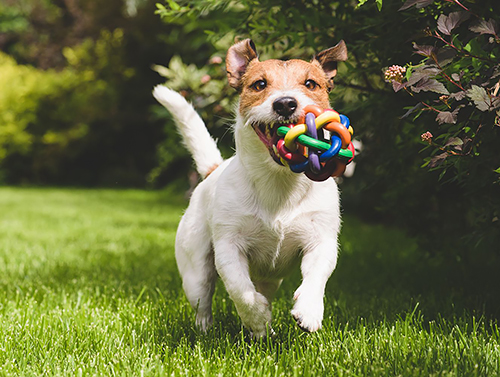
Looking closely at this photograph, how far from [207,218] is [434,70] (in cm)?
139

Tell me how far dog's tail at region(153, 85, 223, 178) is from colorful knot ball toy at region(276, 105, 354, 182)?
3.90ft

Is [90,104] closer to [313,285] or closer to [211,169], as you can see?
[211,169]

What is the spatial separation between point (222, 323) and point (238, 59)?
1476 mm

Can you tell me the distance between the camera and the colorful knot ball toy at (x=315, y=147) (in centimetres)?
225

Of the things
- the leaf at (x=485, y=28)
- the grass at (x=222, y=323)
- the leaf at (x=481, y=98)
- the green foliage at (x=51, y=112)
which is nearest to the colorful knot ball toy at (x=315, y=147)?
the leaf at (x=481, y=98)

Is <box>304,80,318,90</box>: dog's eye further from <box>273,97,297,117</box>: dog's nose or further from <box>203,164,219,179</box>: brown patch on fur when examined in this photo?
<box>203,164,219,179</box>: brown patch on fur

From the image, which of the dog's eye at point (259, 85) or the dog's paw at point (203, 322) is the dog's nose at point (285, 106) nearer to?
the dog's eye at point (259, 85)

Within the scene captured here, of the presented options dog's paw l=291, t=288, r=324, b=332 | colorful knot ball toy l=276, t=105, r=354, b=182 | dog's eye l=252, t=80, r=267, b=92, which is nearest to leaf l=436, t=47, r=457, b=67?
colorful knot ball toy l=276, t=105, r=354, b=182

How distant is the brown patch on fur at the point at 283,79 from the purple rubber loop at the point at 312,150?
1.13 feet

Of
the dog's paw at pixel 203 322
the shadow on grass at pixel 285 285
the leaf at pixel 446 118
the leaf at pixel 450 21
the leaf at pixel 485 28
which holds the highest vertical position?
the leaf at pixel 450 21

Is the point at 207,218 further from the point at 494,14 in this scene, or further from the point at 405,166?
the point at 494,14

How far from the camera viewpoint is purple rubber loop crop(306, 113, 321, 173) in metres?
2.24

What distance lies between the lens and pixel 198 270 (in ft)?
9.91

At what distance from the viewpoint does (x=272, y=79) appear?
2.61m
